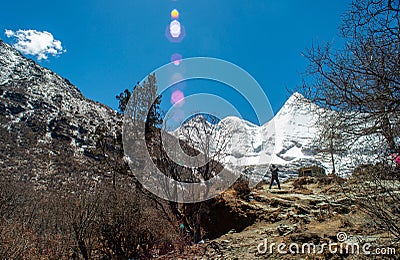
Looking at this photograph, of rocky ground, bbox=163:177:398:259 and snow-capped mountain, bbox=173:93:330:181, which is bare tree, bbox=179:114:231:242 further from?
rocky ground, bbox=163:177:398:259

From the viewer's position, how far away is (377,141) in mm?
4473

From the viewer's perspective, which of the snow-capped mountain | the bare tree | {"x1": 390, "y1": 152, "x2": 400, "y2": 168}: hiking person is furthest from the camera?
the bare tree

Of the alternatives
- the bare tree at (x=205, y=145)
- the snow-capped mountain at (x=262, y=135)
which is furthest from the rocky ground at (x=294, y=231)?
the bare tree at (x=205, y=145)

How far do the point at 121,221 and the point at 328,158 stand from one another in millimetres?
7798

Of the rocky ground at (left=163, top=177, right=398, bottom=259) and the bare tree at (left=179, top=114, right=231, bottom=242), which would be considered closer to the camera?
the rocky ground at (left=163, top=177, right=398, bottom=259)

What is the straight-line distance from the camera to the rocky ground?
17.5 ft

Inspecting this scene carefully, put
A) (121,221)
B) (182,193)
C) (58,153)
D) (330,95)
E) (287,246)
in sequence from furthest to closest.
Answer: (58,153) → (182,193) → (121,221) → (287,246) → (330,95)

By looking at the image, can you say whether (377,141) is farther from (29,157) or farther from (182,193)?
(29,157)

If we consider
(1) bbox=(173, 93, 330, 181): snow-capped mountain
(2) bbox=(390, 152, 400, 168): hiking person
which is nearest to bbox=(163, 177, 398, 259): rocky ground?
(2) bbox=(390, 152, 400, 168): hiking person

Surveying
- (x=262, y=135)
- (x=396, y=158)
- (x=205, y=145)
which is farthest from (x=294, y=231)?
(x=205, y=145)

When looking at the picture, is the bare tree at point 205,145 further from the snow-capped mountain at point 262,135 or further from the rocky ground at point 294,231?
the rocky ground at point 294,231

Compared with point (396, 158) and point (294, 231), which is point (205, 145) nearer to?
point (294, 231)

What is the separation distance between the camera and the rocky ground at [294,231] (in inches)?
210

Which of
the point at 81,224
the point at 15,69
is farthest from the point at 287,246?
the point at 15,69
